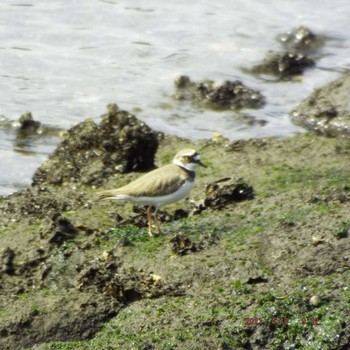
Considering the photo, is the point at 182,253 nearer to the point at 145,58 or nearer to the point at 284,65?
the point at 284,65

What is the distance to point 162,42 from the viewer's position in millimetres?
16234

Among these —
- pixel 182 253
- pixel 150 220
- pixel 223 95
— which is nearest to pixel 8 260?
pixel 150 220

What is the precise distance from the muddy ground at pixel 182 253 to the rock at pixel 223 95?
10.5 ft

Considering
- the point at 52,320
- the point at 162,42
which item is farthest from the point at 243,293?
the point at 162,42

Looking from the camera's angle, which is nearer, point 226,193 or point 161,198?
point 161,198

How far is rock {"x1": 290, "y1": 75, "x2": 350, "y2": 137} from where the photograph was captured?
41.8 feet

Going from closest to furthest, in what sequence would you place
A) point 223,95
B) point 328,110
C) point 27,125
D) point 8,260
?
point 8,260
point 27,125
point 328,110
point 223,95

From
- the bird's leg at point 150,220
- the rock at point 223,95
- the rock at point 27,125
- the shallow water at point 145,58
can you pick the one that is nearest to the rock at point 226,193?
the bird's leg at point 150,220

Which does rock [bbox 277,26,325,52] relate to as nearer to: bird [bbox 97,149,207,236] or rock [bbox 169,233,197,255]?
bird [bbox 97,149,207,236]

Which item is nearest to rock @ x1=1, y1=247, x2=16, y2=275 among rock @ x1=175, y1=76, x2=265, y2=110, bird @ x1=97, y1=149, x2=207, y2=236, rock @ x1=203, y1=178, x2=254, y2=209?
bird @ x1=97, y1=149, x2=207, y2=236

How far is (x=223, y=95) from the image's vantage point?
45.2ft

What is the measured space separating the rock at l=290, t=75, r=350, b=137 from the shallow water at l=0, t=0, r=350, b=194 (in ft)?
0.91

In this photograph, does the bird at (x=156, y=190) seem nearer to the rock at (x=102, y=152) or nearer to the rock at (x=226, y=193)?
the rock at (x=226, y=193)

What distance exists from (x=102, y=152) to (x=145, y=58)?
18.7ft
